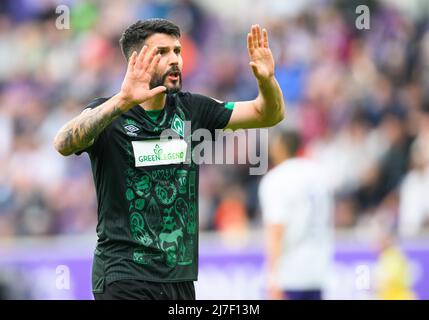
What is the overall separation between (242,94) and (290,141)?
14.3ft

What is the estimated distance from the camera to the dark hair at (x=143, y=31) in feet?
21.6

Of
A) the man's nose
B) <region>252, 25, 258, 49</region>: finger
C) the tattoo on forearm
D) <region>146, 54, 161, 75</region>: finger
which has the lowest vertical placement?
the tattoo on forearm

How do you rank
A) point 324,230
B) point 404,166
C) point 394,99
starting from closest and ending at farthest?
1. point 324,230
2. point 404,166
3. point 394,99

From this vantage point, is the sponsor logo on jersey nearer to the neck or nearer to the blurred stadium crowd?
the neck

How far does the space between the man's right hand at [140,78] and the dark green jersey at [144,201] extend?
0.36 m

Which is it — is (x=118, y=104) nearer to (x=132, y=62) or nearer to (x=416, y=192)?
(x=132, y=62)

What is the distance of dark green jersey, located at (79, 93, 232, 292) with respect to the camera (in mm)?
6320

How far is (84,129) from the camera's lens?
622 cm

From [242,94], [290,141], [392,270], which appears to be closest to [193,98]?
[290,141]

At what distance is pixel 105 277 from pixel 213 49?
8909mm

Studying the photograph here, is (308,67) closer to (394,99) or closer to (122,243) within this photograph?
→ (394,99)

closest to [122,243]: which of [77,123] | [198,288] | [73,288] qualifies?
[77,123]

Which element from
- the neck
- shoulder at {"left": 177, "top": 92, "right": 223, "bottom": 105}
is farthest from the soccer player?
shoulder at {"left": 177, "top": 92, "right": 223, "bottom": 105}

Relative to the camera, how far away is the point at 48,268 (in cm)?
1256
